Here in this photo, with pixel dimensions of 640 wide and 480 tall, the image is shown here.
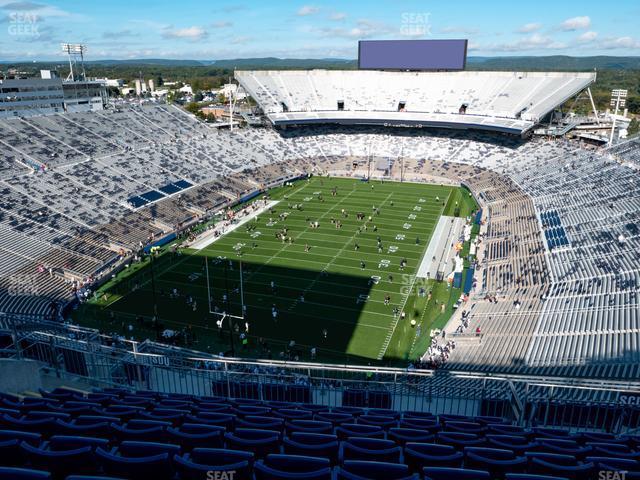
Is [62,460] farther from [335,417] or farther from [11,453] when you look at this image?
[335,417]

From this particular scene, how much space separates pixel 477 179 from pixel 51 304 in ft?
124

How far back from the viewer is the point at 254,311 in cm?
2438

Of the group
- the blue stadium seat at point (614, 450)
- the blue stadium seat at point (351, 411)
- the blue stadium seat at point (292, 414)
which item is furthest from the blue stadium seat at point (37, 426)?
the blue stadium seat at point (614, 450)

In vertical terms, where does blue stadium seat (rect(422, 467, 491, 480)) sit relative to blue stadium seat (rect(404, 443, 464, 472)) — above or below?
above

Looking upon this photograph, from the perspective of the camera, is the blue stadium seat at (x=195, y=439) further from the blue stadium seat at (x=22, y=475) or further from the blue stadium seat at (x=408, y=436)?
the blue stadium seat at (x=408, y=436)

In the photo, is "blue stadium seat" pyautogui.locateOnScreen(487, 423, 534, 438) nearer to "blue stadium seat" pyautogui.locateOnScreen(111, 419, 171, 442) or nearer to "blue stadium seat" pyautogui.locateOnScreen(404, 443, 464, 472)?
"blue stadium seat" pyautogui.locateOnScreen(404, 443, 464, 472)

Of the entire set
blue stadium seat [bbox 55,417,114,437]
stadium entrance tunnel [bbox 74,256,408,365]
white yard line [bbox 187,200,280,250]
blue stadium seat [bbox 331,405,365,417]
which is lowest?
stadium entrance tunnel [bbox 74,256,408,365]

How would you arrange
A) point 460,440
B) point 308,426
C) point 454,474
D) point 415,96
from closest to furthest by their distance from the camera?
point 454,474 < point 460,440 < point 308,426 < point 415,96

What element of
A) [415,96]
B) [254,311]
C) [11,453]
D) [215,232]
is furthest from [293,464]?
[415,96]

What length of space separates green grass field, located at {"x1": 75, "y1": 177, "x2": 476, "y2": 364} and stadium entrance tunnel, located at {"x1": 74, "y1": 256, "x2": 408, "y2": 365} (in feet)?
0.17

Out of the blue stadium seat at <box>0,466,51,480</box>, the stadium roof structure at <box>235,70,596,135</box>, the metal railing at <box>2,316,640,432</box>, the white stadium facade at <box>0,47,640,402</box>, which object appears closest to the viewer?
the blue stadium seat at <box>0,466,51,480</box>

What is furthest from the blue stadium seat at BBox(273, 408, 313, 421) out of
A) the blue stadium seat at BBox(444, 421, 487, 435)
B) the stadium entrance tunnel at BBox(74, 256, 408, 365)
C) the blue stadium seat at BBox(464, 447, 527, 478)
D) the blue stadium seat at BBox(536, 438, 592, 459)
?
the stadium entrance tunnel at BBox(74, 256, 408, 365)

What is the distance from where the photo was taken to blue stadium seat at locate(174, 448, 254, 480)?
4.11 metres

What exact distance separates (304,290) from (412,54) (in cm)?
4809
